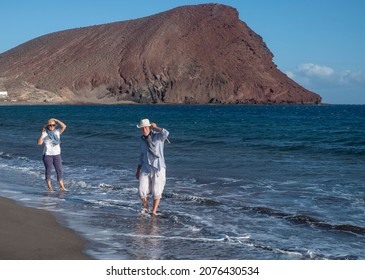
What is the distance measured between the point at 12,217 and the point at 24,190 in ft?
12.1

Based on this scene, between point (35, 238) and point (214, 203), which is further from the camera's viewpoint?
point (214, 203)

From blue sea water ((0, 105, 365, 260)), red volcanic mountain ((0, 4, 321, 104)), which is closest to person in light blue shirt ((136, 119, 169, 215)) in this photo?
blue sea water ((0, 105, 365, 260))

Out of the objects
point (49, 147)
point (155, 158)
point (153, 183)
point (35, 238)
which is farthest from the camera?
point (49, 147)

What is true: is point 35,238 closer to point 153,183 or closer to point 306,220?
point 153,183

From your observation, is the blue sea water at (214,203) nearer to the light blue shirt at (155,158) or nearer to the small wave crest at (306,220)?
the small wave crest at (306,220)

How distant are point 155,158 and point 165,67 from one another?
5304 inches

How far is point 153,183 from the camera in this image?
9531 mm

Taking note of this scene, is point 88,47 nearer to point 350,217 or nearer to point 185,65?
point 185,65

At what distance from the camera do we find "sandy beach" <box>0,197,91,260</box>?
6.76m

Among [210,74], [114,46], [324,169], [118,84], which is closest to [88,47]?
[114,46]

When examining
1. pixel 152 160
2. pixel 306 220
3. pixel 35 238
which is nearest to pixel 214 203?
pixel 306 220

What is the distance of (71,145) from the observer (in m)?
26.4

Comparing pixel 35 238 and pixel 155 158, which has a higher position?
pixel 155 158

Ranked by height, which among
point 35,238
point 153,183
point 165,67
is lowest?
point 35,238
